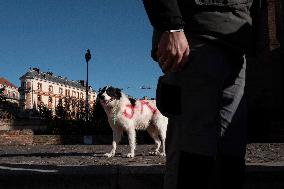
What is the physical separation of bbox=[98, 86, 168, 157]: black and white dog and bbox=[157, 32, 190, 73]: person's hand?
544 cm

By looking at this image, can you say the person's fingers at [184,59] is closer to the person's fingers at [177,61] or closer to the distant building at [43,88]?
the person's fingers at [177,61]

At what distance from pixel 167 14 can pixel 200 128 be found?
0.49 m

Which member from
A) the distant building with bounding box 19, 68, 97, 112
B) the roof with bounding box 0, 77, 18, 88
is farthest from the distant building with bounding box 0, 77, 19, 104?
the distant building with bounding box 19, 68, 97, 112

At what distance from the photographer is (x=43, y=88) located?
98.3 meters

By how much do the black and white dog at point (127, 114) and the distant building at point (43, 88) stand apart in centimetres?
7928

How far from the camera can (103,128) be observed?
57.6ft

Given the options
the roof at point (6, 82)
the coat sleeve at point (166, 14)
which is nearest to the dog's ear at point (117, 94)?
the coat sleeve at point (166, 14)

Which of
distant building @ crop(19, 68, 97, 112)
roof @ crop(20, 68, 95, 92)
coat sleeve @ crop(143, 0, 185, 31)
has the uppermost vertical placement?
roof @ crop(20, 68, 95, 92)

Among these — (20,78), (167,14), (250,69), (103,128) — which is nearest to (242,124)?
(167,14)

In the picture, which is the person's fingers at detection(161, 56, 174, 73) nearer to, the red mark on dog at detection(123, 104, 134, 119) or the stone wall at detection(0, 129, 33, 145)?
the red mark on dog at detection(123, 104, 134, 119)

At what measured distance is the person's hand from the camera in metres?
1.56

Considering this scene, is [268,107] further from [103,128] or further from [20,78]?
[20,78]

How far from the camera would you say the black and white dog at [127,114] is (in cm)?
711

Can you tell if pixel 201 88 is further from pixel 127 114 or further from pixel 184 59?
pixel 127 114
